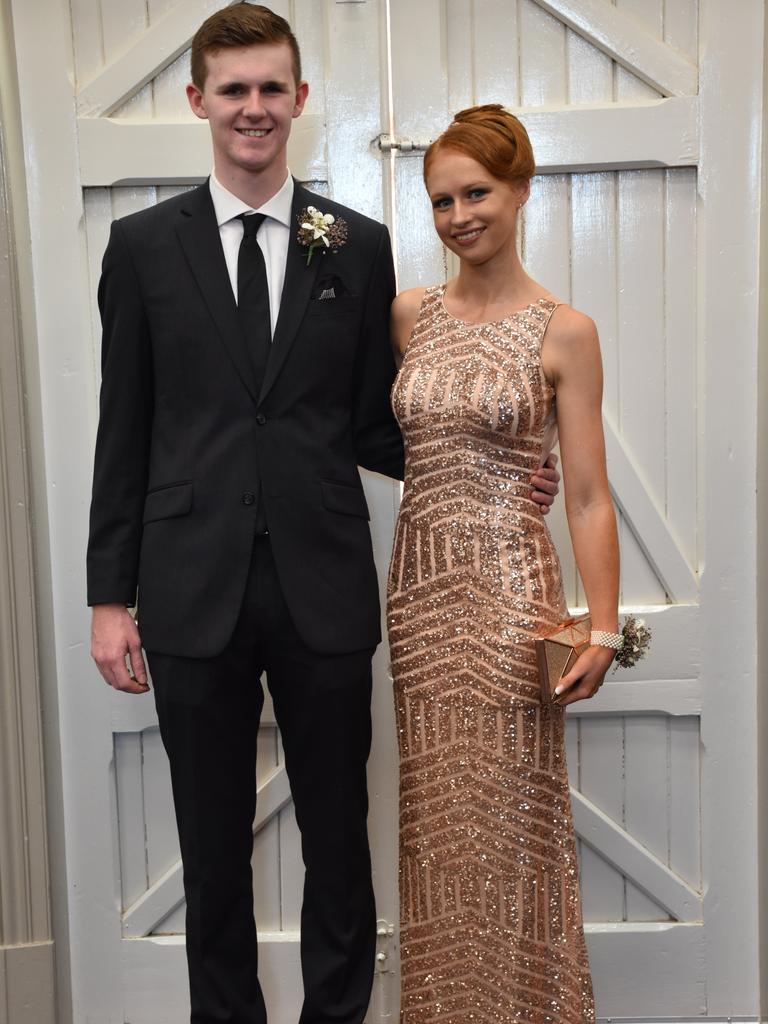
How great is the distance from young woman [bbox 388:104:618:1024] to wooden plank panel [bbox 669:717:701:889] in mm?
703

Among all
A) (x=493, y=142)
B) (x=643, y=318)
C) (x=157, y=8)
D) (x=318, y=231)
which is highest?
(x=157, y=8)

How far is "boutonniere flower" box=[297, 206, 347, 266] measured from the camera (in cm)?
202

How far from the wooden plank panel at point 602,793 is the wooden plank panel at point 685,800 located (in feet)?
0.41

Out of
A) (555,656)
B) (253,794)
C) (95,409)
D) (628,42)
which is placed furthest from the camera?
(95,409)

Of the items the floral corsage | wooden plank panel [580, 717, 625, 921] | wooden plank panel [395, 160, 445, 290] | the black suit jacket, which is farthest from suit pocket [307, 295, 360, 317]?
wooden plank panel [580, 717, 625, 921]

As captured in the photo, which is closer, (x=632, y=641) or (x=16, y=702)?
(x=632, y=641)

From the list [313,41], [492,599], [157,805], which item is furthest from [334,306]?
[157,805]

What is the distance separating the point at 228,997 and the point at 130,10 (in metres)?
2.12

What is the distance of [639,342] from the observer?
259cm

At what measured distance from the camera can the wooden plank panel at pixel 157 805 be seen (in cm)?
267

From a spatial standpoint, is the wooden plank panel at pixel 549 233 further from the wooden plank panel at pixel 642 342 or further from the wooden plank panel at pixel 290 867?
the wooden plank panel at pixel 290 867

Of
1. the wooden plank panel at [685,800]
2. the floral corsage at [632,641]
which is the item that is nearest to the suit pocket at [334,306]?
the floral corsage at [632,641]

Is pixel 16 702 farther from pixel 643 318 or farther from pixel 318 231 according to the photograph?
pixel 643 318

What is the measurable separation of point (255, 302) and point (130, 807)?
133 cm
